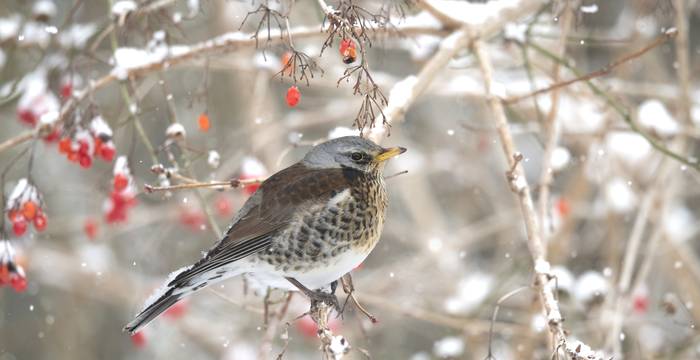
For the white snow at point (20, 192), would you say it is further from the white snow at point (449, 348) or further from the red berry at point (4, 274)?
the white snow at point (449, 348)

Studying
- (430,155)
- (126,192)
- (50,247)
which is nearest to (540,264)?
(126,192)

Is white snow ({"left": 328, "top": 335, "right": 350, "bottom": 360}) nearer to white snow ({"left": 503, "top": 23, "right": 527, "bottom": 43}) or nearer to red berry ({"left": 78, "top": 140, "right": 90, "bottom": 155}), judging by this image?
red berry ({"left": 78, "top": 140, "right": 90, "bottom": 155})

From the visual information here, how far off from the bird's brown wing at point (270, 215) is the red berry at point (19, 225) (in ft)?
2.68

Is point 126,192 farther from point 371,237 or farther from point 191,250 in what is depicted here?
point 191,250

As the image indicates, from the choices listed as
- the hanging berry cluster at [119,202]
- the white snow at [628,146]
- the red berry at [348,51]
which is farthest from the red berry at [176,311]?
the red berry at [348,51]

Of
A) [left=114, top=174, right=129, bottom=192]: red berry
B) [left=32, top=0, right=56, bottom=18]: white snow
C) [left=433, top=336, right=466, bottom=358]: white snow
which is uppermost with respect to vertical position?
[left=32, top=0, right=56, bottom=18]: white snow

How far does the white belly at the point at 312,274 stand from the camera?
2992 millimetres

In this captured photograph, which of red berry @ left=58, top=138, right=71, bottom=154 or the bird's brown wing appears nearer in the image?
the bird's brown wing

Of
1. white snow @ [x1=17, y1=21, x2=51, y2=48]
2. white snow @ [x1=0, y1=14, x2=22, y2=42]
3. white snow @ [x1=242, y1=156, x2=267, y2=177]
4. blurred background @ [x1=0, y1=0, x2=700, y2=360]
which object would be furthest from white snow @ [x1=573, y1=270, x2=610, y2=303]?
white snow @ [x1=0, y1=14, x2=22, y2=42]

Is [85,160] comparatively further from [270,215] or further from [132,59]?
[270,215]

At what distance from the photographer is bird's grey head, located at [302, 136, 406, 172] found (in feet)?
9.99

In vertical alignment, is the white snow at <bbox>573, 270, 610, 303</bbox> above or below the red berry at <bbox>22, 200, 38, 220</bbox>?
above

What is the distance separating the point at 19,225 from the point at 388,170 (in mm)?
4427

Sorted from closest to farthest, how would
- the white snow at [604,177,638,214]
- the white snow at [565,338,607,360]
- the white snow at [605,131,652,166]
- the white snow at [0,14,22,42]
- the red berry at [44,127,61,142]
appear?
1. the white snow at [565,338,607,360]
2. the red berry at [44,127,61,142]
3. the white snow at [0,14,22,42]
4. the white snow at [605,131,652,166]
5. the white snow at [604,177,638,214]
